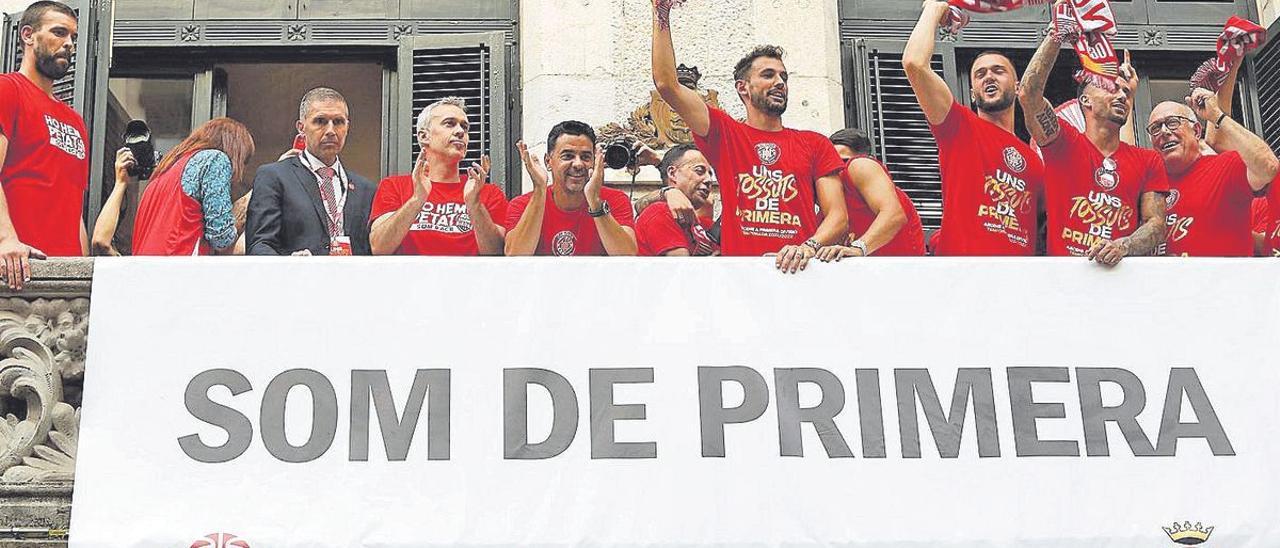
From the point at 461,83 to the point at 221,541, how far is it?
449 centimetres

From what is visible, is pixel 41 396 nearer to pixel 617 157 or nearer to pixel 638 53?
pixel 617 157

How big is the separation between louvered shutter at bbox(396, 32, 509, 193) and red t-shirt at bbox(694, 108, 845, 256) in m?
2.62

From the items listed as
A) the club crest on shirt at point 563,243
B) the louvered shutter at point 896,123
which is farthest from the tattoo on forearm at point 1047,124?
the club crest on shirt at point 563,243

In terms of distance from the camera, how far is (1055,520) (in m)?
8.51

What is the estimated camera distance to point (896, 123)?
40.0 ft

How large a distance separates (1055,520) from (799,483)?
1.10m

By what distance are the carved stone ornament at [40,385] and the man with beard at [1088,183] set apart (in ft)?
15.0

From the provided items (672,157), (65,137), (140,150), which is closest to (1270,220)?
(672,157)

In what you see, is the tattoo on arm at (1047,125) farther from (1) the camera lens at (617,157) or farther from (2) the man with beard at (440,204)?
(2) the man with beard at (440,204)

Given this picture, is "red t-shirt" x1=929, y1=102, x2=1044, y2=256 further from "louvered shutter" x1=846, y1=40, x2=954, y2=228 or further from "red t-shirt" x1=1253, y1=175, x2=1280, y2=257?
"louvered shutter" x1=846, y1=40, x2=954, y2=228

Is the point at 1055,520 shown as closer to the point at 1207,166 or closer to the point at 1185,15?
the point at 1207,166

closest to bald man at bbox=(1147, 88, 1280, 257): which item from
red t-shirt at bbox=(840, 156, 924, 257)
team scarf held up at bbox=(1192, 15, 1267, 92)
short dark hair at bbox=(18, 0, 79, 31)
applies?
team scarf held up at bbox=(1192, 15, 1267, 92)

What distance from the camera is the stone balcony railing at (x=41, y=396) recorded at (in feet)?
27.6

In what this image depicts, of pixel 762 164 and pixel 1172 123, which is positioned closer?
pixel 762 164
